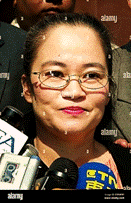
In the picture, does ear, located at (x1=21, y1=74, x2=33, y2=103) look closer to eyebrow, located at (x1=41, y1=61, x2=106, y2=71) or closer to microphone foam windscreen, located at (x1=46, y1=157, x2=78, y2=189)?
eyebrow, located at (x1=41, y1=61, x2=106, y2=71)

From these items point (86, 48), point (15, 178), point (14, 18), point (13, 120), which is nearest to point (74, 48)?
point (86, 48)

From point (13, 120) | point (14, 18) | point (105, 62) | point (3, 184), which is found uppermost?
point (14, 18)

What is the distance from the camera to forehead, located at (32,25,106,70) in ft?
3.37

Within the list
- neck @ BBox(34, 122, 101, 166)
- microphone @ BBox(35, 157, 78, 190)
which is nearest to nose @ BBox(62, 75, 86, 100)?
neck @ BBox(34, 122, 101, 166)

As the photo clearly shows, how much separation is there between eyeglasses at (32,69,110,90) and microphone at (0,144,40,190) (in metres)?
0.31

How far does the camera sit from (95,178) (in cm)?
86

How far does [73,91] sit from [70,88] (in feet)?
0.06

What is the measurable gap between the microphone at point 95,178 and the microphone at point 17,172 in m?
0.14

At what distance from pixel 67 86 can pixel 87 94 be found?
0.07m

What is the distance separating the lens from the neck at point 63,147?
1.09 m

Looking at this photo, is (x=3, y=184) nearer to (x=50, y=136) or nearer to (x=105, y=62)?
(x=50, y=136)

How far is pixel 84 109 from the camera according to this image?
1028mm
